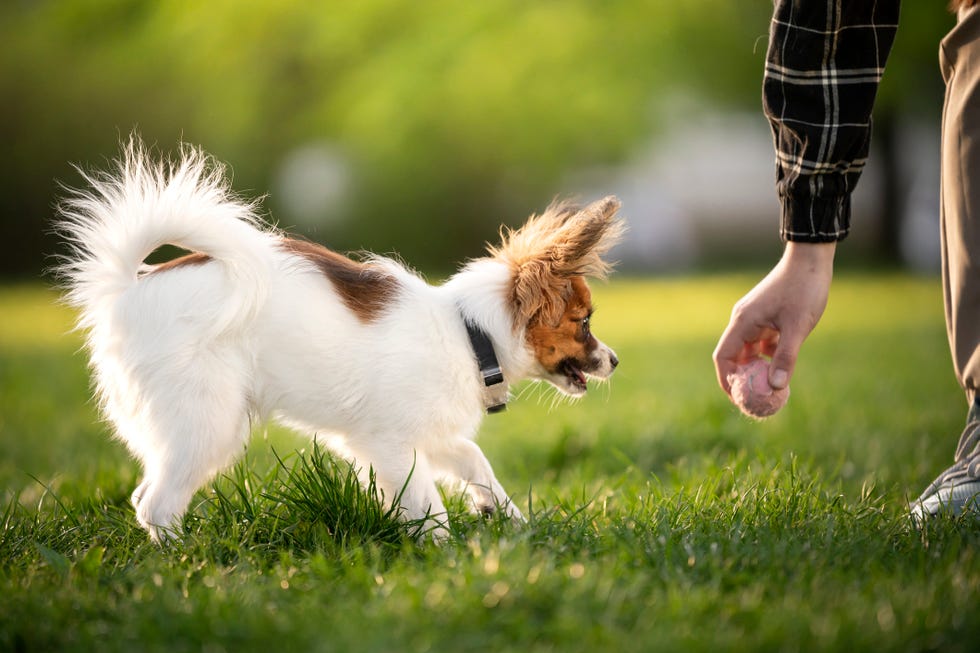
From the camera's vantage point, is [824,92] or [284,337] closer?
[824,92]

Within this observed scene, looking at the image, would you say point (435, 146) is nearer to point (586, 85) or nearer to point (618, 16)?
point (586, 85)

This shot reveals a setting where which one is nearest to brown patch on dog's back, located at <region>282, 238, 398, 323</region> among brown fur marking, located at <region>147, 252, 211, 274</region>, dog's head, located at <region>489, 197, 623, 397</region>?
brown fur marking, located at <region>147, 252, 211, 274</region>

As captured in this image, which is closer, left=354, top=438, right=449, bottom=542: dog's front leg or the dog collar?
left=354, top=438, right=449, bottom=542: dog's front leg

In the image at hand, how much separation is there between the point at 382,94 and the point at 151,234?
13.8 meters

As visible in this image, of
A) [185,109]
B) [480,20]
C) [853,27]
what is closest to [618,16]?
[480,20]

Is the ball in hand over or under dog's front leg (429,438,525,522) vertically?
over

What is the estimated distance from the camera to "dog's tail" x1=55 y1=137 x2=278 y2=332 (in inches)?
115

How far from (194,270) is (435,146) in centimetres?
1459

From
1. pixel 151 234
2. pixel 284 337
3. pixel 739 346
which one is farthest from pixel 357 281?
pixel 739 346

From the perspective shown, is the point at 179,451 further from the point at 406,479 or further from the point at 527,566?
the point at 527,566

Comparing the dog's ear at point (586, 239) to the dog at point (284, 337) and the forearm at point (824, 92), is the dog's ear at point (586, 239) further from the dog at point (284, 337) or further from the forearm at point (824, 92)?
the forearm at point (824, 92)

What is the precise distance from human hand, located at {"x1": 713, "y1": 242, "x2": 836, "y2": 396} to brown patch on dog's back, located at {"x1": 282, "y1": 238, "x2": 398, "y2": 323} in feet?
3.58

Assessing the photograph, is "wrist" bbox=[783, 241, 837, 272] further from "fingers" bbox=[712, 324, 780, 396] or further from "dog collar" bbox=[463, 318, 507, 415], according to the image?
"dog collar" bbox=[463, 318, 507, 415]

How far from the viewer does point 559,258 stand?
10.4ft
